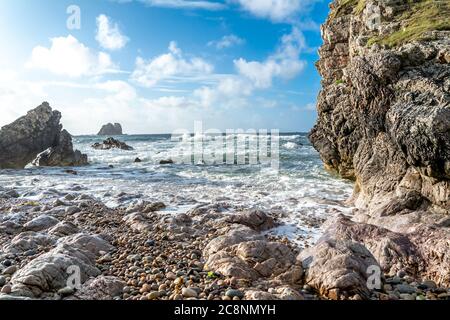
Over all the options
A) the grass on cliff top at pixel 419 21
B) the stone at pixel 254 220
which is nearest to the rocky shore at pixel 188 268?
the stone at pixel 254 220

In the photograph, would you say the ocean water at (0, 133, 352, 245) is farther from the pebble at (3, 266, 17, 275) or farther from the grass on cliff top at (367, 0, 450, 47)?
the grass on cliff top at (367, 0, 450, 47)

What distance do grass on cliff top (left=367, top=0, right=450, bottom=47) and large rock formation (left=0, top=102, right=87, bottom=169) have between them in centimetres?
3622

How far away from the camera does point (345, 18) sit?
2722 cm

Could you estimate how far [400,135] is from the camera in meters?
11.8

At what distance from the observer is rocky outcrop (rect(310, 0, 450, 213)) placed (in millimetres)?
10898

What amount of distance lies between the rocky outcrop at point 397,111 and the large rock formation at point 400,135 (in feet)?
0.12

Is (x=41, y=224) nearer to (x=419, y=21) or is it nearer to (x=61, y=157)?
(x=419, y=21)

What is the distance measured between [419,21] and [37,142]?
41112 millimetres

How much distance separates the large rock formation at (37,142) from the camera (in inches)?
1417

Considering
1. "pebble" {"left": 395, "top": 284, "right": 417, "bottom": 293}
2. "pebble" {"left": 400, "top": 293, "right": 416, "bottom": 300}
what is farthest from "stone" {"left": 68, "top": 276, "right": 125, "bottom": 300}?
"pebble" {"left": 395, "top": 284, "right": 417, "bottom": 293}

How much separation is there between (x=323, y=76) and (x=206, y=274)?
27.8 m

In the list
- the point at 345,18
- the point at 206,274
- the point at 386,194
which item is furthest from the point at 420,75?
the point at 345,18
